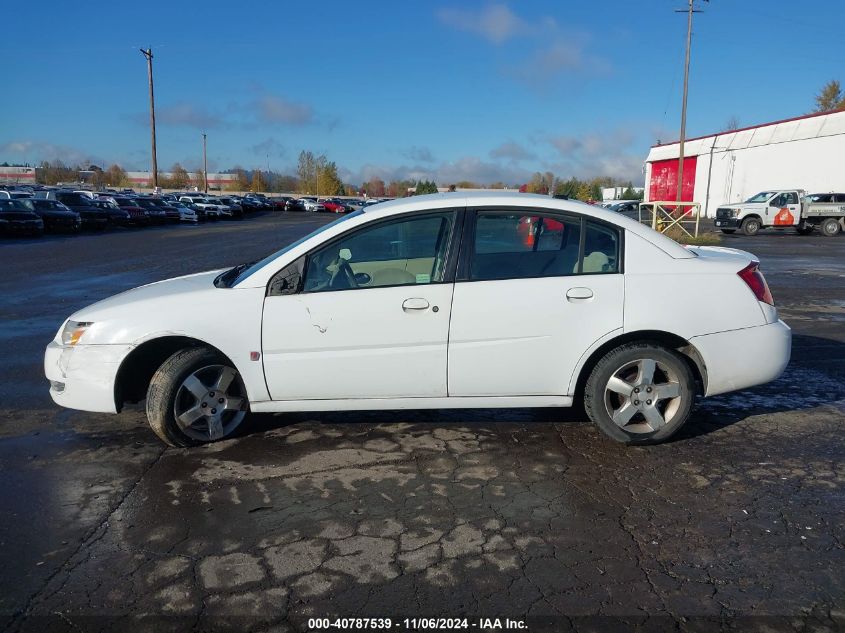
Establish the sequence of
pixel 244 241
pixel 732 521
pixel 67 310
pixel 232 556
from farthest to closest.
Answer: pixel 244 241, pixel 67 310, pixel 732 521, pixel 232 556

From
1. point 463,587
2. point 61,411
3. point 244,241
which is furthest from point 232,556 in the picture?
point 244,241

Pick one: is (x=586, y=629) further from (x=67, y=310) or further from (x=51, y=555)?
(x=67, y=310)

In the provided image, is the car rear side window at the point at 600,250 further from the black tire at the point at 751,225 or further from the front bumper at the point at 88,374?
the black tire at the point at 751,225

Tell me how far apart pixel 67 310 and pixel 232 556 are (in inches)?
325

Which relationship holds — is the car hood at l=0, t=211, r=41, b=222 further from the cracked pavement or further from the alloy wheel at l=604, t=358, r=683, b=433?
the alloy wheel at l=604, t=358, r=683, b=433

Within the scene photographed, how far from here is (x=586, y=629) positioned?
104 inches

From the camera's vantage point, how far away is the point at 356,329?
4219 millimetres

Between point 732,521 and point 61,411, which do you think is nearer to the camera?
point 732,521

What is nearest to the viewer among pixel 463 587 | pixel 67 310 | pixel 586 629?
pixel 586 629

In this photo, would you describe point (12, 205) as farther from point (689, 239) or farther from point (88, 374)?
point (88, 374)

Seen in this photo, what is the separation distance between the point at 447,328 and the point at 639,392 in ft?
4.43

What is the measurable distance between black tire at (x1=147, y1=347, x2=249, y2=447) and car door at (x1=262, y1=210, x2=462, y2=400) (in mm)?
396

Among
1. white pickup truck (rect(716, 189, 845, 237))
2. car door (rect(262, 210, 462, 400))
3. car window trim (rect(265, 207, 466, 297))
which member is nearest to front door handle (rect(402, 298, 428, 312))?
car door (rect(262, 210, 462, 400))

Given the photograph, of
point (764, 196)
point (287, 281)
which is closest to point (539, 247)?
point (287, 281)
